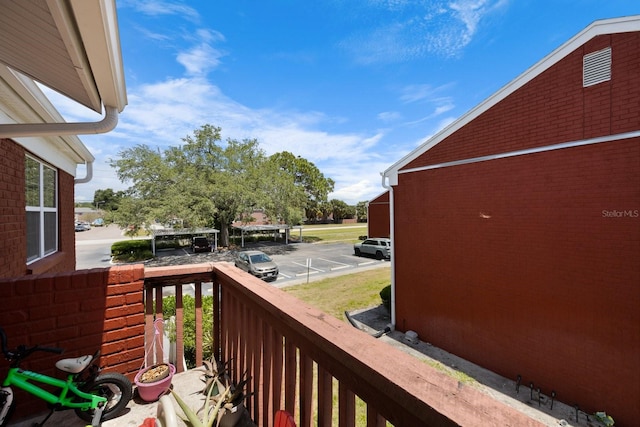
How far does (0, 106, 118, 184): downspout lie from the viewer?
1.99m

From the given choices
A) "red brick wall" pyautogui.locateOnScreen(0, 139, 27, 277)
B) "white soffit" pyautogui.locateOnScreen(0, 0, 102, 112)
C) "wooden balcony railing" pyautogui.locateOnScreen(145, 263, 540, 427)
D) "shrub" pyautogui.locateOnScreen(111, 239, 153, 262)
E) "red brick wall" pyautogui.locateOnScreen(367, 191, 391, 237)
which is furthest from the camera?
"shrub" pyautogui.locateOnScreen(111, 239, 153, 262)

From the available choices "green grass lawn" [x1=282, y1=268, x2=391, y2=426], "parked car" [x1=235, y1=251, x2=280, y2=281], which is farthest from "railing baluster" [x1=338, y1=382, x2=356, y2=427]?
"parked car" [x1=235, y1=251, x2=280, y2=281]

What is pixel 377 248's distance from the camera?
18.8m

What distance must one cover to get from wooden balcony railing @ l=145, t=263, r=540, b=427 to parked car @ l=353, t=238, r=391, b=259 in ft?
56.5

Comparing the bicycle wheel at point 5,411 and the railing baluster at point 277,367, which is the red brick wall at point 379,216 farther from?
the bicycle wheel at point 5,411

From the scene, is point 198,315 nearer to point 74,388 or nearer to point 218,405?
point 74,388

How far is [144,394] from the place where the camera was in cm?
194

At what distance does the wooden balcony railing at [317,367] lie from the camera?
566mm

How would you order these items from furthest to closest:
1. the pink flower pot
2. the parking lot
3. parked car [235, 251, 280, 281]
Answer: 1. the parking lot
2. parked car [235, 251, 280, 281]
3. the pink flower pot

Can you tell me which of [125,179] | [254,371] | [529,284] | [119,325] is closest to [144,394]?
[119,325]

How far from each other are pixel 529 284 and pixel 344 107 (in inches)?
427

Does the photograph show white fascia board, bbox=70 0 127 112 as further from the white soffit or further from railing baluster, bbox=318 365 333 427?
railing baluster, bbox=318 365 333 427

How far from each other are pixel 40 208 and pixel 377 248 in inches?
661

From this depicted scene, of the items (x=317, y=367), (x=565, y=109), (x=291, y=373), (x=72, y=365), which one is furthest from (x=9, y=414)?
(x=565, y=109)
